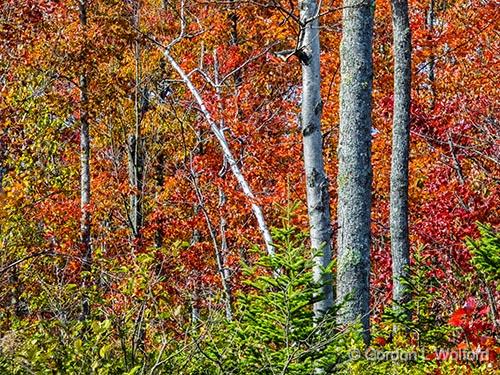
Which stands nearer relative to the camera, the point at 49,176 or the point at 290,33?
the point at 49,176

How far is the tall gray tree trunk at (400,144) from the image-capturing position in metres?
9.93

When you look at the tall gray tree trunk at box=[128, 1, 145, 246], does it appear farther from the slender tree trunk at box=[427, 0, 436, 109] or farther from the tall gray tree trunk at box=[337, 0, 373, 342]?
the slender tree trunk at box=[427, 0, 436, 109]

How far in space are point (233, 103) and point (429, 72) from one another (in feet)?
24.8

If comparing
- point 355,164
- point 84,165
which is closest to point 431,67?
point 84,165

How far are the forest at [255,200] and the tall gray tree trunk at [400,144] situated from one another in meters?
0.03

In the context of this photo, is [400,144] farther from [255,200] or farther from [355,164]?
[355,164]

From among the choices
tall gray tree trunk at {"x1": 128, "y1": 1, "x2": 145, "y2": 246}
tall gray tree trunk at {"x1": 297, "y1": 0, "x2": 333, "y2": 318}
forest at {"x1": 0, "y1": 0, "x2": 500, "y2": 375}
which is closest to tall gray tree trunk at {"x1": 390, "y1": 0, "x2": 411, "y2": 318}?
forest at {"x1": 0, "y1": 0, "x2": 500, "y2": 375}

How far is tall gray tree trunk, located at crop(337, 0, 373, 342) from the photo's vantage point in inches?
249

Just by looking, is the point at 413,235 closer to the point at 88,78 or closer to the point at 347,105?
the point at 347,105

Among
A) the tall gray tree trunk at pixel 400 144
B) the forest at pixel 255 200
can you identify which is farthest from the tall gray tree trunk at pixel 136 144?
the tall gray tree trunk at pixel 400 144

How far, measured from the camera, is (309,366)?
13.8ft

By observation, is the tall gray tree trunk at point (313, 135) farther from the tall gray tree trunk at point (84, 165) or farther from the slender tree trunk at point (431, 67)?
the slender tree trunk at point (431, 67)

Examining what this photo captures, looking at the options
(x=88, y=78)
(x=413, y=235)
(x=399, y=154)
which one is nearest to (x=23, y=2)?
(x=88, y=78)

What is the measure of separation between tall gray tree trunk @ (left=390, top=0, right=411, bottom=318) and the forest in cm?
3
